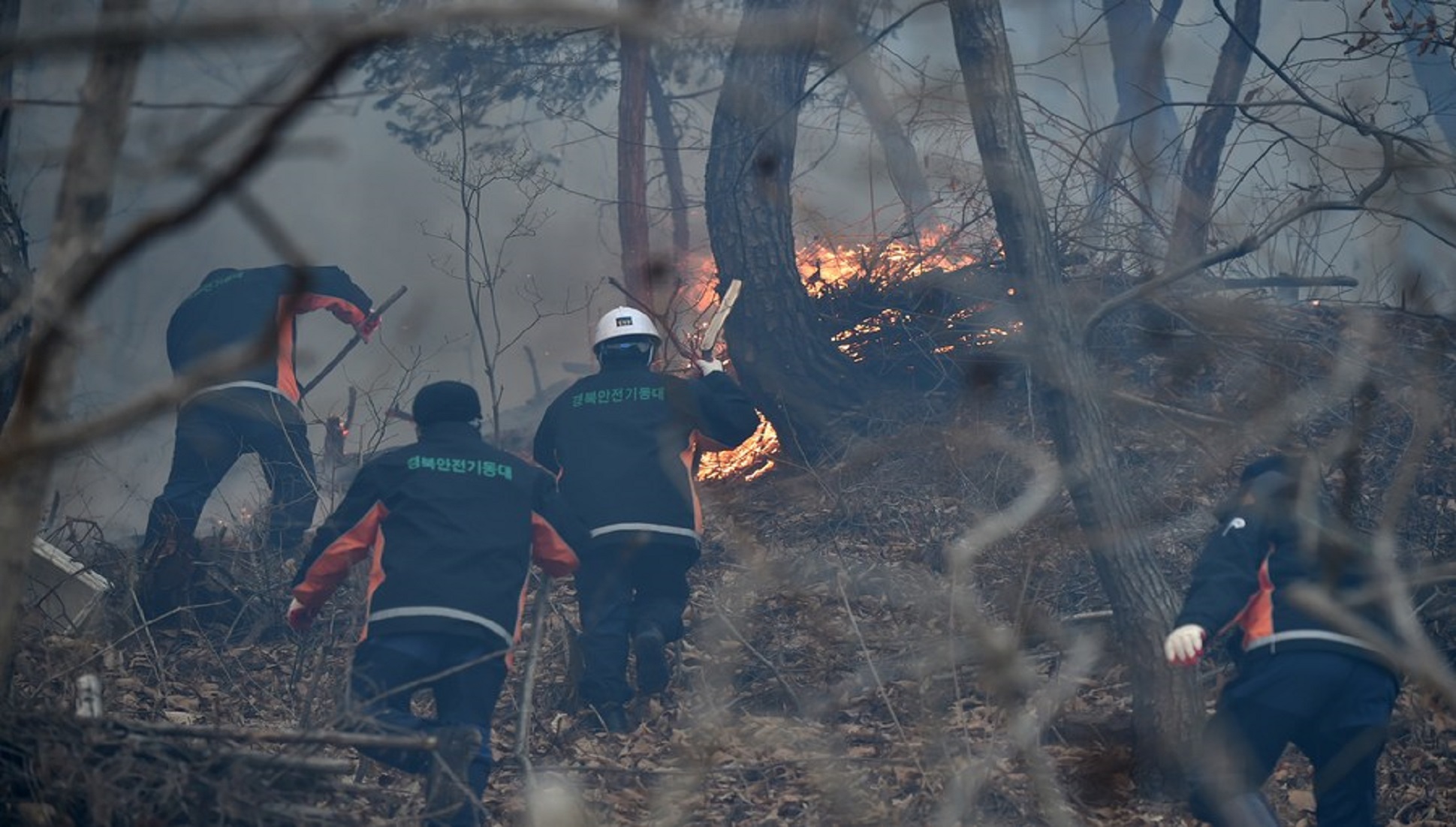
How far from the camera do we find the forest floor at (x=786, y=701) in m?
4.30

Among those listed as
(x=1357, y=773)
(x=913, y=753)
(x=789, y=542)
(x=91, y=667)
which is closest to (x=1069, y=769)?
(x=913, y=753)

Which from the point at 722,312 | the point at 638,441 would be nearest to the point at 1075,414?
the point at 638,441

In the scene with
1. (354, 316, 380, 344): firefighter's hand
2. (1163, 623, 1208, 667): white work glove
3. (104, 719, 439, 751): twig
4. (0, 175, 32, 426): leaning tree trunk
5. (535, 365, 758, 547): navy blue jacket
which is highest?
(354, 316, 380, 344): firefighter's hand

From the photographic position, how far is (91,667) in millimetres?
6113

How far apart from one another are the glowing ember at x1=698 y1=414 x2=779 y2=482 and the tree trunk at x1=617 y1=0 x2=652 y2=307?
4483mm

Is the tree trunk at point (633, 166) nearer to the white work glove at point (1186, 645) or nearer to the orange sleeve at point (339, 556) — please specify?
the orange sleeve at point (339, 556)

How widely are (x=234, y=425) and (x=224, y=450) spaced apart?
16cm

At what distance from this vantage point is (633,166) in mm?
15008

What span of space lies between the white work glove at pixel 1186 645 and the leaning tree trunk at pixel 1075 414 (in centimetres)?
83


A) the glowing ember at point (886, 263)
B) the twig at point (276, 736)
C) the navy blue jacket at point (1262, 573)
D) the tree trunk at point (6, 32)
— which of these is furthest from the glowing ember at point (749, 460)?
the tree trunk at point (6, 32)

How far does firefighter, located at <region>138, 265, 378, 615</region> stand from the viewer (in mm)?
7445

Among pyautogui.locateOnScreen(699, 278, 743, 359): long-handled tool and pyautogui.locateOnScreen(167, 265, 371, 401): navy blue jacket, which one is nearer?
pyautogui.locateOnScreen(167, 265, 371, 401): navy blue jacket

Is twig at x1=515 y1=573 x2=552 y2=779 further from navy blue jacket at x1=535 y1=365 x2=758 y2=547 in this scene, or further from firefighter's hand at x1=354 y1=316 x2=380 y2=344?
firefighter's hand at x1=354 y1=316 x2=380 y2=344

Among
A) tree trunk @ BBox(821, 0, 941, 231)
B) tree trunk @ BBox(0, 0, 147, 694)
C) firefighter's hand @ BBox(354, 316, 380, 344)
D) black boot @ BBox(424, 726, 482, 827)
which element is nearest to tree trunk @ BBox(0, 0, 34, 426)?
tree trunk @ BBox(0, 0, 147, 694)
